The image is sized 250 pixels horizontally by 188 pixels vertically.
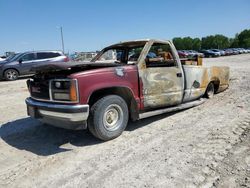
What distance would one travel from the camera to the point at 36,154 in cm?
404

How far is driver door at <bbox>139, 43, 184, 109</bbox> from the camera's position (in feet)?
16.0

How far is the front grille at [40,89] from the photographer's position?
14.1 feet

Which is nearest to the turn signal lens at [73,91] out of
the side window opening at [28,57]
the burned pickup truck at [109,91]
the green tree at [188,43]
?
the burned pickup truck at [109,91]

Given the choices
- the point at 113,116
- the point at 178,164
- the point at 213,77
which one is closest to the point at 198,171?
the point at 178,164

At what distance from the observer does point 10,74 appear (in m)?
14.5

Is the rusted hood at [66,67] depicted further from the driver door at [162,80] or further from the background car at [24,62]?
the background car at [24,62]

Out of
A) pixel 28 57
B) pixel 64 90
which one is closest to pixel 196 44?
pixel 28 57

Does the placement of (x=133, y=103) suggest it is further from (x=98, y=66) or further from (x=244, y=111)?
(x=244, y=111)

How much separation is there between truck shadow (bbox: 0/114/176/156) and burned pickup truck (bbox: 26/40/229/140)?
1.22 feet

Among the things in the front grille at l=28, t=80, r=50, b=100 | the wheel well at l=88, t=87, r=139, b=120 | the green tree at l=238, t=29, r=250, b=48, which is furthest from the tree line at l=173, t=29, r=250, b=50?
the front grille at l=28, t=80, r=50, b=100

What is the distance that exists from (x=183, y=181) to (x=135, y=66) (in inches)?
91.9

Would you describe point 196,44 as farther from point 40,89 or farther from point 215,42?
point 40,89

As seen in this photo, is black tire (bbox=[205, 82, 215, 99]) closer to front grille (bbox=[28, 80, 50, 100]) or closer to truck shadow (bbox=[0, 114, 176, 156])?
truck shadow (bbox=[0, 114, 176, 156])

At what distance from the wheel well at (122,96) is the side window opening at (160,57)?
975 mm
